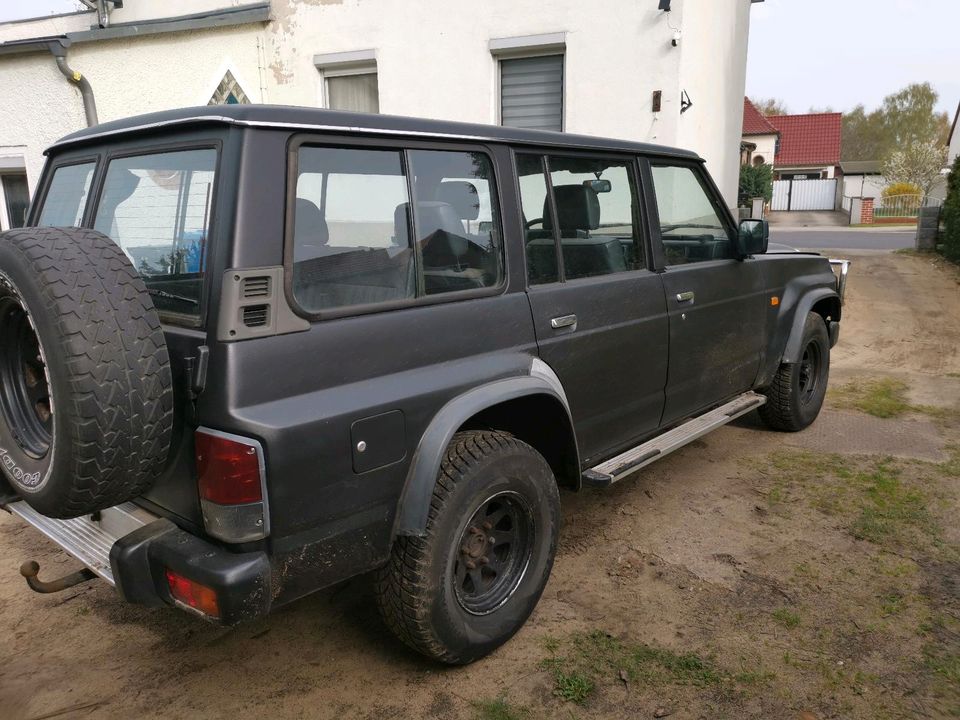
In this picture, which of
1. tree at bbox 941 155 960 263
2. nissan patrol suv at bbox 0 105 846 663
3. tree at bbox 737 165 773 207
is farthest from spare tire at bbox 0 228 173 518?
tree at bbox 737 165 773 207

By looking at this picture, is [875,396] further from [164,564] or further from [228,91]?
[228,91]

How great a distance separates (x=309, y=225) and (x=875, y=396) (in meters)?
5.26

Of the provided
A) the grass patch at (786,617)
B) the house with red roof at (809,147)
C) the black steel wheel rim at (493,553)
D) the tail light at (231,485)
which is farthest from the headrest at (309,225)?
the house with red roof at (809,147)

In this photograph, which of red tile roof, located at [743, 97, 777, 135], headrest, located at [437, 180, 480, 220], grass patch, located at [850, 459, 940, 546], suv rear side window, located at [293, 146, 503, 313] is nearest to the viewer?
suv rear side window, located at [293, 146, 503, 313]

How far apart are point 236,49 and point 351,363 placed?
25.0 feet

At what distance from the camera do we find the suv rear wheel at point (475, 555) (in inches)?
94.1

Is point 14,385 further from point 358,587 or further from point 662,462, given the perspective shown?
point 662,462

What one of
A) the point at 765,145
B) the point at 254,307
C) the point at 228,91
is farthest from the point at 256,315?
the point at 765,145

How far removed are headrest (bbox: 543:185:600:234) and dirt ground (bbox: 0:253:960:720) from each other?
4.95ft

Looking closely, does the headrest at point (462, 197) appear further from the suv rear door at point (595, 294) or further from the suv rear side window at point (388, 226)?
the suv rear door at point (595, 294)

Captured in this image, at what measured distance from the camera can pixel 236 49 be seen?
8.51 meters

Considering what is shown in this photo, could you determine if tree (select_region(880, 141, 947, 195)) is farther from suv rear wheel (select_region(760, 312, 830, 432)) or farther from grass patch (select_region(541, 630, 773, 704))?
grass patch (select_region(541, 630, 773, 704))

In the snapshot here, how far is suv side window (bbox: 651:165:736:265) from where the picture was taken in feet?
12.1

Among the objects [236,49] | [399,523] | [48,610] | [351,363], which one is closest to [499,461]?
[399,523]
